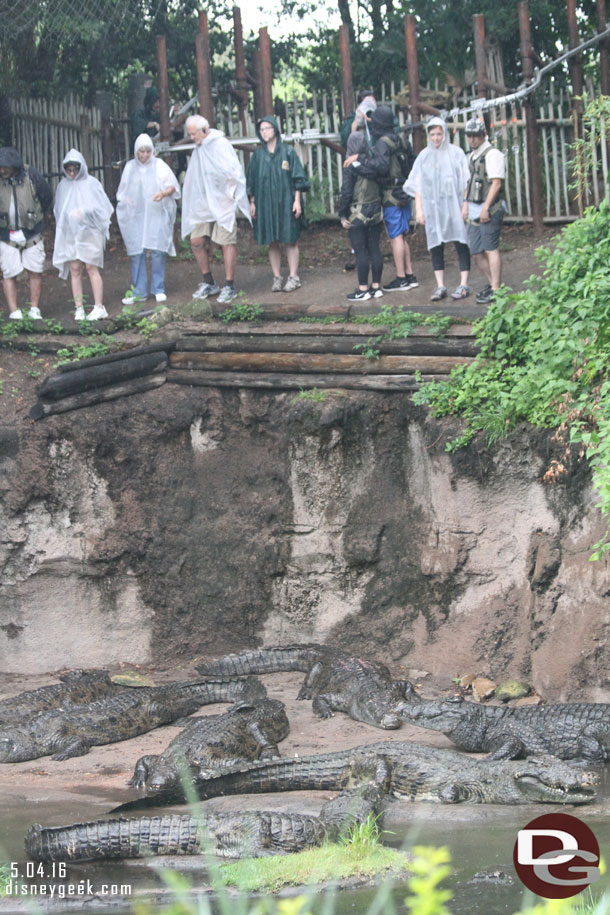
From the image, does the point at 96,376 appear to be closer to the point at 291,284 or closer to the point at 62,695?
the point at 291,284

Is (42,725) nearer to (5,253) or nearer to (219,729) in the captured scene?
(219,729)

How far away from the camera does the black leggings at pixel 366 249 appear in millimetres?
9547

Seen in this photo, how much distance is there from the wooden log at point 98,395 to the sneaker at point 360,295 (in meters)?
1.96

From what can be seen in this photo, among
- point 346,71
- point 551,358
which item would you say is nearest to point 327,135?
point 346,71

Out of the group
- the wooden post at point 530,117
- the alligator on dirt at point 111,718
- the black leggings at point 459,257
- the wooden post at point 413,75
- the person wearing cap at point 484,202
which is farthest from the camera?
the wooden post at point 413,75

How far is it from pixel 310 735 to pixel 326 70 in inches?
461

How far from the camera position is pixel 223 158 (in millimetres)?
10102

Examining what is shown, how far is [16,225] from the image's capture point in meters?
9.71

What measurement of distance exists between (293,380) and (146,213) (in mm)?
2810

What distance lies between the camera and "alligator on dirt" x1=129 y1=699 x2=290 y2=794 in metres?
6.08

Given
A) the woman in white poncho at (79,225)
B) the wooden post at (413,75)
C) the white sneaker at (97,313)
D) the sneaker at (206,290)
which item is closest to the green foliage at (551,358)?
the sneaker at (206,290)

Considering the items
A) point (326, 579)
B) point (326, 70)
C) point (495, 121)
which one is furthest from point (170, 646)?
point (326, 70)

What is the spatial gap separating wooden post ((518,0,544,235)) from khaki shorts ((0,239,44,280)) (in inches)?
216

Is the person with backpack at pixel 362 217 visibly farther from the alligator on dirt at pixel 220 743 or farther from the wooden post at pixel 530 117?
the alligator on dirt at pixel 220 743
